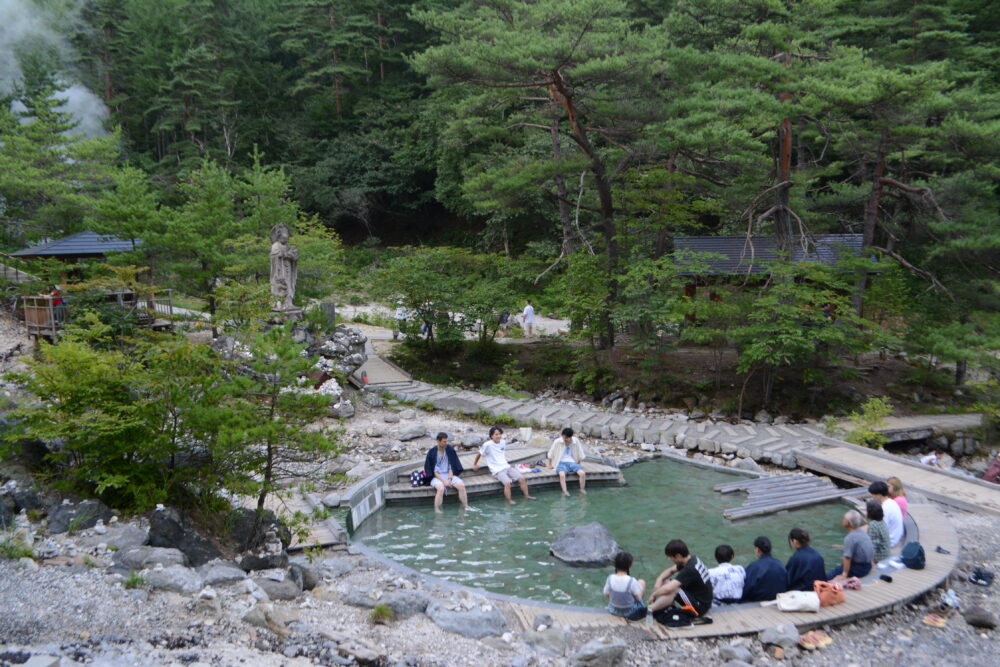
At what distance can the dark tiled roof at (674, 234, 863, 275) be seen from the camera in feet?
51.9

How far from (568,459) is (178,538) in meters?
6.05

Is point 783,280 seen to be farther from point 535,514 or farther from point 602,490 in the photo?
point 535,514

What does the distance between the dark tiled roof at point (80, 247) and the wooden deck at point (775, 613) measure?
1559 centimetres

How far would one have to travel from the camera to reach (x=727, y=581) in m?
6.52

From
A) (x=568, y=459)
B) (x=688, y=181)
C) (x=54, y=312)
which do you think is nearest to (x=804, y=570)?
(x=568, y=459)

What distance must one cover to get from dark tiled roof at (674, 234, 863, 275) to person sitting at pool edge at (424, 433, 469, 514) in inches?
334

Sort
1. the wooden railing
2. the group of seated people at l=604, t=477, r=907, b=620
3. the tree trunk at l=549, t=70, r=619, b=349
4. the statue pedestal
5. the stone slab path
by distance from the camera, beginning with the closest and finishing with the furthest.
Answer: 1. the group of seated people at l=604, t=477, r=907, b=620
2. the stone slab path
3. the wooden railing
4. the statue pedestal
5. the tree trunk at l=549, t=70, r=619, b=349

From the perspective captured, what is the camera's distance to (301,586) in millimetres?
6508

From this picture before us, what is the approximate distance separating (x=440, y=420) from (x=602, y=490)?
462 centimetres

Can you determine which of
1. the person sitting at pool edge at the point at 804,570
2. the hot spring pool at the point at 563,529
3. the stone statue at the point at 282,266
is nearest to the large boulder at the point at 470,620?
the hot spring pool at the point at 563,529

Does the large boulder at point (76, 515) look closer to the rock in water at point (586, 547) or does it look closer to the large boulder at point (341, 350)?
the rock in water at point (586, 547)

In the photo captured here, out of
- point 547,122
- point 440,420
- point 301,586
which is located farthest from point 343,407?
point 547,122

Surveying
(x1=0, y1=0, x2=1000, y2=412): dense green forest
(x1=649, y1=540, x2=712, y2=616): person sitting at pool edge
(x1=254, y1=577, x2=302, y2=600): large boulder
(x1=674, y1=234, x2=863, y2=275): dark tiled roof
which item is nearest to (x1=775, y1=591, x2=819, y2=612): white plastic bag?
(x1=649, y1=540, x2=712, y2=616): person sitting at pool edge

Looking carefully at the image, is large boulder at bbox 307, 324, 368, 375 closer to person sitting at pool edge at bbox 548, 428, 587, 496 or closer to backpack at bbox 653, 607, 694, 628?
person sitting at pool edge at bbox 548, 428, 587, 496
